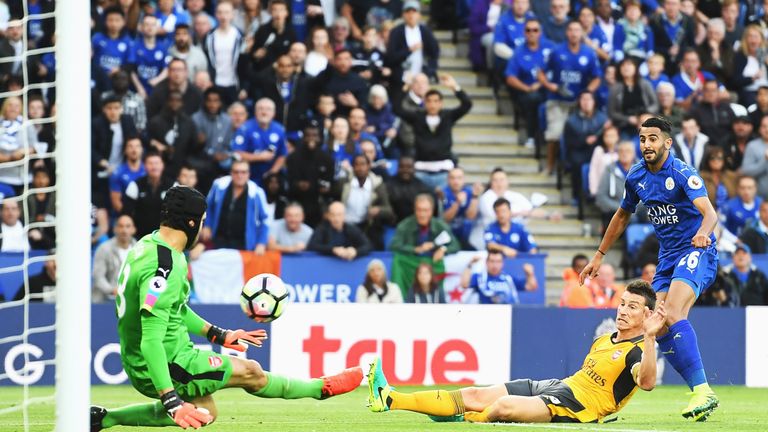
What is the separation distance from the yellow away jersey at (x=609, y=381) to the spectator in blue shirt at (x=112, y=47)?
9725 millimetres

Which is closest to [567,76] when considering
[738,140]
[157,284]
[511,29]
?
[511,29]

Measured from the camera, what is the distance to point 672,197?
9820mm

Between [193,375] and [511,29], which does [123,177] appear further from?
[193,375]

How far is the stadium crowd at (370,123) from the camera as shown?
617 inches

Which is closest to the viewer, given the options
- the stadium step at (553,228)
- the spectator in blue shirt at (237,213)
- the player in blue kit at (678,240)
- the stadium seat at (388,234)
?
the player in blue kit at (678,240)

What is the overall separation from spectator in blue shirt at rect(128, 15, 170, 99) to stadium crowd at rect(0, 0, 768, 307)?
23mm

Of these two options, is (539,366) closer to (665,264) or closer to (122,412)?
(665,264)

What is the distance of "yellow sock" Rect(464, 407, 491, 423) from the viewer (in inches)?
346

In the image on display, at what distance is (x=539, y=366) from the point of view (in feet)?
47.4

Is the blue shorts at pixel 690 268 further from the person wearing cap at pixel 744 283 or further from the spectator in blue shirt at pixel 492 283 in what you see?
the person wearing cap at pixel 744 283

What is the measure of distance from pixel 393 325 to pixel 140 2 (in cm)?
629

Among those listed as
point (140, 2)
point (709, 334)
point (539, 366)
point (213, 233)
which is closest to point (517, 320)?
point (539, 366)

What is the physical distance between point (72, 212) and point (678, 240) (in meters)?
5.00

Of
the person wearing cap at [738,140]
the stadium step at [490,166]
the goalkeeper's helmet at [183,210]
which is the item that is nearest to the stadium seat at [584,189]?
the stadium step at [490,166]
